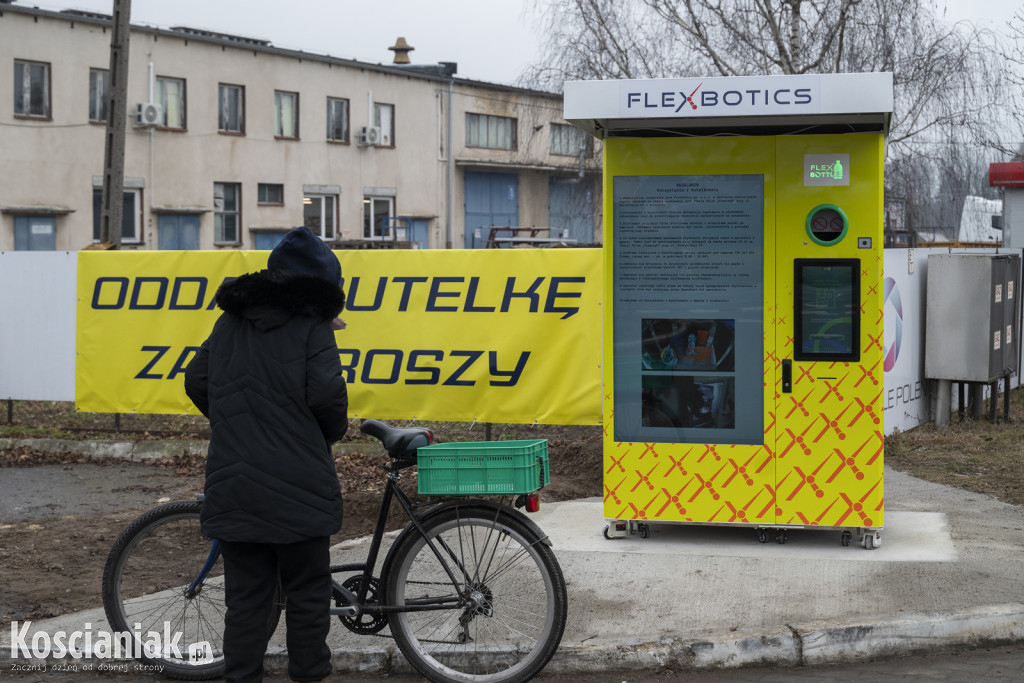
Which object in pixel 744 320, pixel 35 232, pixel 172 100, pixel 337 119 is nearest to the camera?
pixel 744 320

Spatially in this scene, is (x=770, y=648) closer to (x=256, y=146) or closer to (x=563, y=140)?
(x=256, y=146)

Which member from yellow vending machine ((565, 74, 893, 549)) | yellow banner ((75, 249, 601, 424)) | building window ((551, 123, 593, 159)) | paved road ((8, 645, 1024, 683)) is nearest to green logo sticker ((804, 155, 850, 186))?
yellow vending machine ((565, 74, 893, 549))

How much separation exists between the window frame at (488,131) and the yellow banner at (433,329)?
140ft

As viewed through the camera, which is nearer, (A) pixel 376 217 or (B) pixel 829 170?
(B) pixel 829 170

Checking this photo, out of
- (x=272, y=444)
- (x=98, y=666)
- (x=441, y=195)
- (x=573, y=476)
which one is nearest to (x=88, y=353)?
(x=573, y=476)

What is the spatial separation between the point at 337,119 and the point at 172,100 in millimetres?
7900

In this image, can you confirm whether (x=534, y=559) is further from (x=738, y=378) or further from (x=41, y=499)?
(x=41, y=499)

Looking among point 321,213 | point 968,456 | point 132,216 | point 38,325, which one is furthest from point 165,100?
point 968,456

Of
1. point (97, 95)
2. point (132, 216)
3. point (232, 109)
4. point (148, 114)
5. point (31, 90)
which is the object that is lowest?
point (132, 216)

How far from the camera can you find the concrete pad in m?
6.91

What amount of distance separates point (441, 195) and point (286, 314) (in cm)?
4742

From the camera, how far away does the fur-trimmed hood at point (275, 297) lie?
4422 mm

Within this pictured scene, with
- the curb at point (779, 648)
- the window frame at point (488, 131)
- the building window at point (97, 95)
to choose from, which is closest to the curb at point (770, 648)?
the curb at point (779, 648)

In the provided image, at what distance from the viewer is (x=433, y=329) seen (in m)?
9.80
